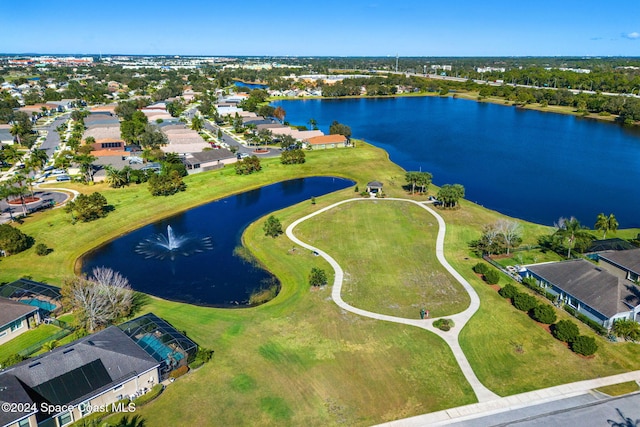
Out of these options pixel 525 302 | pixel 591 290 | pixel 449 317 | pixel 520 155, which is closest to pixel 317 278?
pixel 449 317

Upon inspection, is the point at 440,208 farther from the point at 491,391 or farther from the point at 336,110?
the point at 336,110

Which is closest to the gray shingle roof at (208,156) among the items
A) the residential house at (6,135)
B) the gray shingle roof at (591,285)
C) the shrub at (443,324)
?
the residential house at (6,135)

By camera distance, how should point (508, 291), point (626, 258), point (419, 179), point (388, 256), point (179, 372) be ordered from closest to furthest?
point (179, 372), point (508, 291), point (626, 258), point (388, 256), point (419, 179)

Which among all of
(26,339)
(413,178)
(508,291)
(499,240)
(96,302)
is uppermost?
(413,178)

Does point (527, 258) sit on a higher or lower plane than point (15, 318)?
lower

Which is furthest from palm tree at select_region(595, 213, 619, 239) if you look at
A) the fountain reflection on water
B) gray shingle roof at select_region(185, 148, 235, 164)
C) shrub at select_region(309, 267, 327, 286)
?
gray shingle roof at select_region(185, 148, 235, 164)

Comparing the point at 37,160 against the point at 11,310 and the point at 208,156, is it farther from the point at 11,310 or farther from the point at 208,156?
the point at 11,310

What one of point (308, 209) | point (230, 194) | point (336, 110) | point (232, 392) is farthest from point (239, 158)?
point (336, 110)
